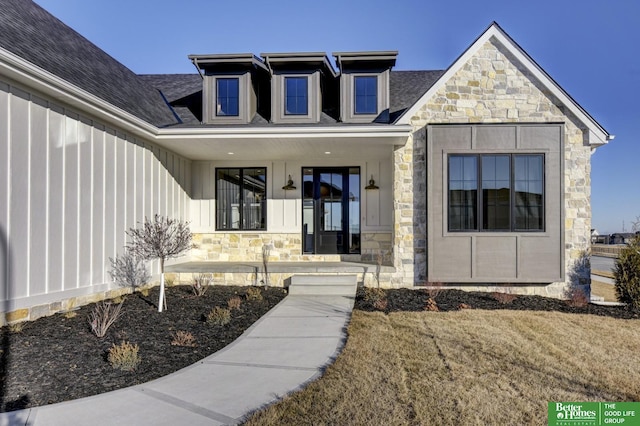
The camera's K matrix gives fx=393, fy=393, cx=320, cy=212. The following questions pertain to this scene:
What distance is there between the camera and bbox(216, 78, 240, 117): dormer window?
9.47 meters

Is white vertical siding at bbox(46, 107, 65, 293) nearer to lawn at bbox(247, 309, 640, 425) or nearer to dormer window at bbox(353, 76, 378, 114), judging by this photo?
lawn at bbox(247, 309, 640, 425)

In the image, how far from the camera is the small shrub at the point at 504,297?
726 cm

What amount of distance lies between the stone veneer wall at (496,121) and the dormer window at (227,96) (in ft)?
13.8

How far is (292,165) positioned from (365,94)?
263cm

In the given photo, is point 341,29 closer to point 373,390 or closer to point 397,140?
point 397,140

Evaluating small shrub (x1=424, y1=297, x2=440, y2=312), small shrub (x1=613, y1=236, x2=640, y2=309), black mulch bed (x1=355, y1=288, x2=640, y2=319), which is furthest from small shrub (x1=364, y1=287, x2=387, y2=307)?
small shrub (x1=613, y1=236, x2=640, y2=309)

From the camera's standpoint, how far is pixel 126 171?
7.50 meters

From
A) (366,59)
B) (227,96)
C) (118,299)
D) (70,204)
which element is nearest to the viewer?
(70,204)

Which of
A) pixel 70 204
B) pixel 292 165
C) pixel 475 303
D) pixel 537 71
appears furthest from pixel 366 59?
pixel 70 204

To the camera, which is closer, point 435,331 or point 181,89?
point 435,331

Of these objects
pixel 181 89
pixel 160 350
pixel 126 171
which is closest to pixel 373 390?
pixel 160 350

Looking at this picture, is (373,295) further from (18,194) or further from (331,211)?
(18,194)

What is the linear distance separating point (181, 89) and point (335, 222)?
5572mm

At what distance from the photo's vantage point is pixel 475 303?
7266mm
